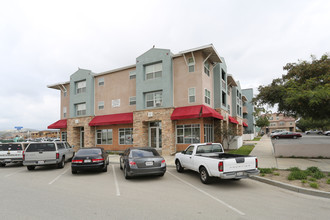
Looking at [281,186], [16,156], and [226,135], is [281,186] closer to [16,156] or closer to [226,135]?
[226,135]

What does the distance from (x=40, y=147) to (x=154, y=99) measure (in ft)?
34.6

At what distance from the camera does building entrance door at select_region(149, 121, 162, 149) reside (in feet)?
65.0

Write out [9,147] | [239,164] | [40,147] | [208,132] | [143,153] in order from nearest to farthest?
[239,164] < [143,153] < [40,147] < [9,147] < [208,132]

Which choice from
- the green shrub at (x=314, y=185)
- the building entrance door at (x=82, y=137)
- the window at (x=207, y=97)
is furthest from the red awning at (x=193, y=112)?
the building entrance door at (x=82, y=137)

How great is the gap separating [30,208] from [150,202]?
3.23m

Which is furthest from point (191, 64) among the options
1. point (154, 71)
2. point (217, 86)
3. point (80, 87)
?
point (80, 87)

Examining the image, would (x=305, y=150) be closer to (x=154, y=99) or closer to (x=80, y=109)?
(x=154, y=99)

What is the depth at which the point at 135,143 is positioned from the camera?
19594 mm

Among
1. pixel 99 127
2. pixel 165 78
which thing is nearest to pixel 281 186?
pixel 165 78

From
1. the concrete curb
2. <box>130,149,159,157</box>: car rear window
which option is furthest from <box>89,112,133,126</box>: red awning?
the concrete curb

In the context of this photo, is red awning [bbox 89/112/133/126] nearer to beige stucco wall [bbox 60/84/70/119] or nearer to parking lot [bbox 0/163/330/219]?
beige stucco wall [bbox 60/84/70/119]

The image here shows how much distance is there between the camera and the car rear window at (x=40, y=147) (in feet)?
37.6

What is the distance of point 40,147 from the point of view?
11.8 meters

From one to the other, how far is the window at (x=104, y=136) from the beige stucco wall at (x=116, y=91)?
221 cm
